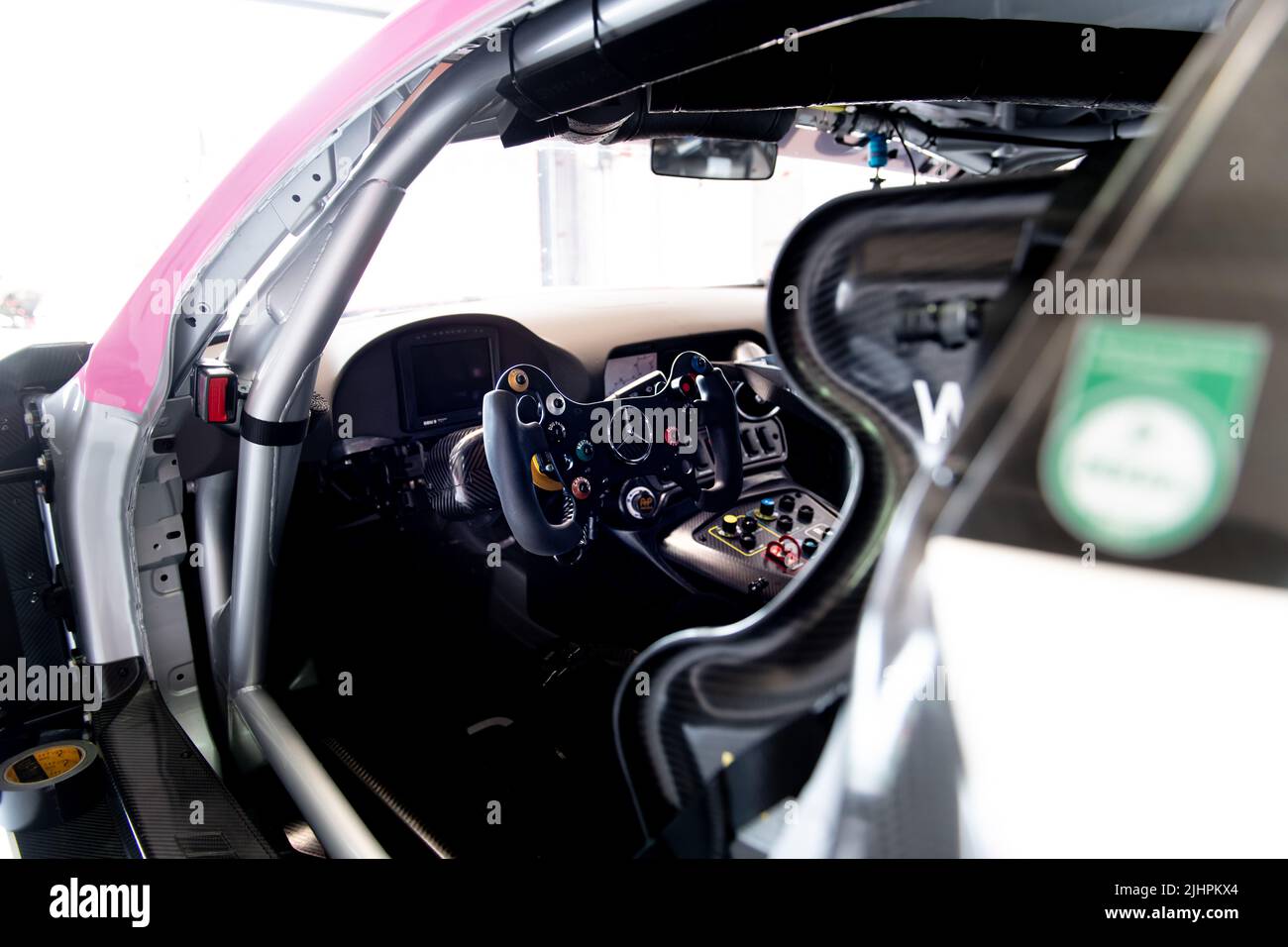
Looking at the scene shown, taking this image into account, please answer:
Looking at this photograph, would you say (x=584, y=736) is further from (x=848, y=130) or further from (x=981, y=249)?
(x=848, y=130)

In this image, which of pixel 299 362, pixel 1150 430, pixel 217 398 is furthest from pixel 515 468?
pixel 1150 430

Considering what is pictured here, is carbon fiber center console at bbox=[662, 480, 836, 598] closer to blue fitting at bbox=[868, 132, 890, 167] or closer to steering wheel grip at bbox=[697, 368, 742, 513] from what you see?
steering wheel grip at bbox=[697, 368, 742, 513]

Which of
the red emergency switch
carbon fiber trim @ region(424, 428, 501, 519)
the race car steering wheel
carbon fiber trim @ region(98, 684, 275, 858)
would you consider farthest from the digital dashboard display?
carbon fiber trim @ region(98, 684, 275, 858)

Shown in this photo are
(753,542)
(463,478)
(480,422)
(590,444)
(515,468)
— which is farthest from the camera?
(480,422)

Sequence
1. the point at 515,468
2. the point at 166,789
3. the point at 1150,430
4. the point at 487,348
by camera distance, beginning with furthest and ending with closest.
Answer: the point at 487,348 → the point at 515,468 → the point at 166,789 → the point at 1150,430

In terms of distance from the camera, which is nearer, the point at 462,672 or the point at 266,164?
the point at 266,164

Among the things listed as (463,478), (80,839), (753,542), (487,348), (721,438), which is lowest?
(80,839)

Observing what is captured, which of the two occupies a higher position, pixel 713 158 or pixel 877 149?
pixel 877 149

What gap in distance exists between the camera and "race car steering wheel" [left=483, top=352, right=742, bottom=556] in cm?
183

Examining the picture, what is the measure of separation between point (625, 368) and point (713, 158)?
96 cm

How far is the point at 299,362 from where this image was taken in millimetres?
1619

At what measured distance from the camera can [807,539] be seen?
2549 mm

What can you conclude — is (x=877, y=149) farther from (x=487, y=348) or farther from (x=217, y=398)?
(x=217, y=398)

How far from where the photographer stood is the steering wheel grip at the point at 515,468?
1.82 meters
